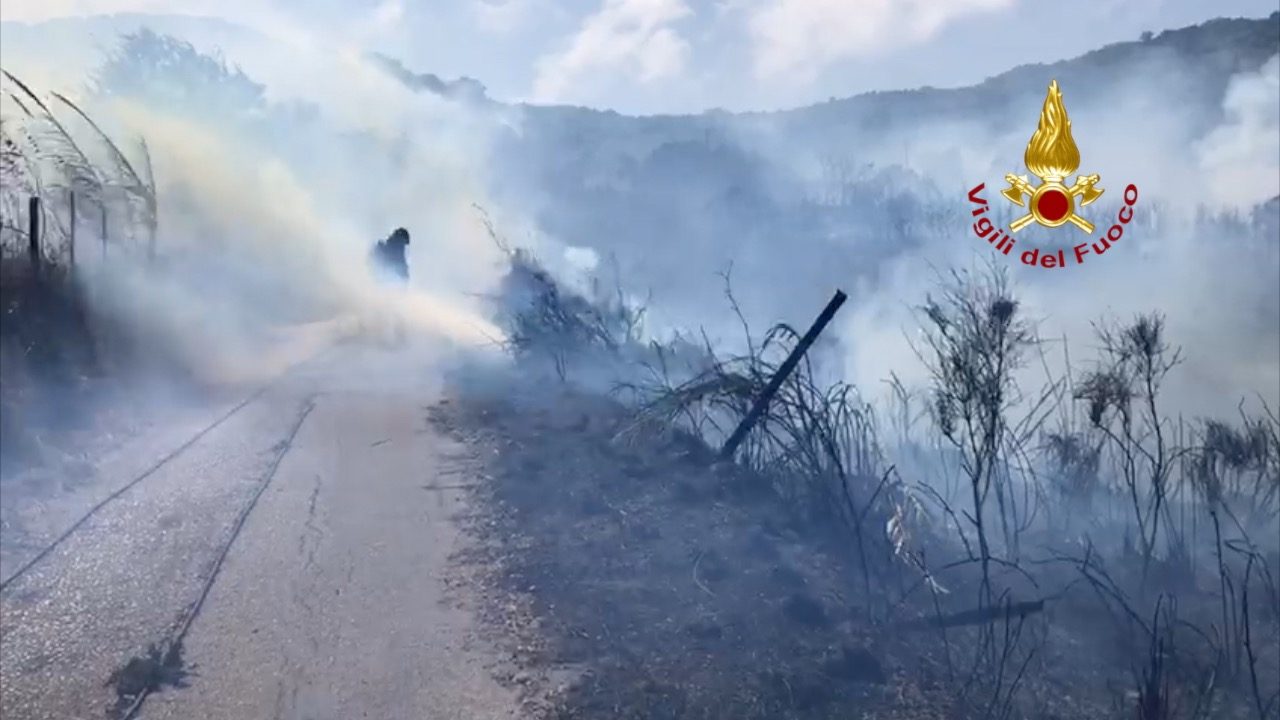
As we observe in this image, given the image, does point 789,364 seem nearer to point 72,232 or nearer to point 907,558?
point 907,558

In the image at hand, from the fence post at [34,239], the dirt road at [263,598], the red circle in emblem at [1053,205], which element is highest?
the red circle in emblem at [1053,205]

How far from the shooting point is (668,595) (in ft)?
29.8

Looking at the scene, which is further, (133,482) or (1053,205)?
(133,482)

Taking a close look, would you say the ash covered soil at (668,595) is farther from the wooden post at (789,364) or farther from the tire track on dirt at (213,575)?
the tire track on dirt at (213,575)

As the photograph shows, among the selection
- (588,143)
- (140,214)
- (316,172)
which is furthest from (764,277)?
(588,143)

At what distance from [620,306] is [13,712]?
12408 mm

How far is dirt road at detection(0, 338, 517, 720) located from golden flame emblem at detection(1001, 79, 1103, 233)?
6243 mm

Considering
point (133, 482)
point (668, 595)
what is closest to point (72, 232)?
point (133, 482)

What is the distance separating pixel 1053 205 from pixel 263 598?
8.32 metres

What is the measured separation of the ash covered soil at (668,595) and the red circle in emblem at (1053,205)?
3.83m

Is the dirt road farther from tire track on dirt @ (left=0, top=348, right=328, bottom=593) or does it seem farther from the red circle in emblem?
the red circle in emblem

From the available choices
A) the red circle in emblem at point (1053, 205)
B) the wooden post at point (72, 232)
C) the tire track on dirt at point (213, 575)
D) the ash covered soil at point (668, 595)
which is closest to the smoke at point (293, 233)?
the wooden post at point (72, 232)

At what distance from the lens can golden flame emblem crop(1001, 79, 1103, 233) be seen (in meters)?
9.96

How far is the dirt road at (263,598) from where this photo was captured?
726cm
